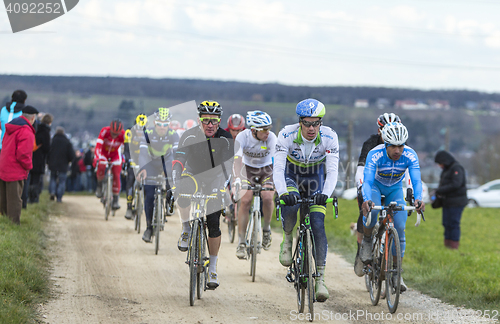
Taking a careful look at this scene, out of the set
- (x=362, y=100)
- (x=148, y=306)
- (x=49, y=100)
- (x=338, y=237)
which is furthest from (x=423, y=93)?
(x=148, y=306)

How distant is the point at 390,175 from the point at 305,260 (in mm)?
1649

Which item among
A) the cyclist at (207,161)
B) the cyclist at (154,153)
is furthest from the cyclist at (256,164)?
the cyclist at (207,161)

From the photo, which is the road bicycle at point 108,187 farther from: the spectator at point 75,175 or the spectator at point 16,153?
the spectator at point 75,175

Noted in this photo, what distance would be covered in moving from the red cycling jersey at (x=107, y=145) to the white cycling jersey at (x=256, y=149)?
5.41 meters

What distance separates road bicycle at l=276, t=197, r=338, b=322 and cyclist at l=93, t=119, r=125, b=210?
8446 mm

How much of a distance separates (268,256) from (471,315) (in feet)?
14.4

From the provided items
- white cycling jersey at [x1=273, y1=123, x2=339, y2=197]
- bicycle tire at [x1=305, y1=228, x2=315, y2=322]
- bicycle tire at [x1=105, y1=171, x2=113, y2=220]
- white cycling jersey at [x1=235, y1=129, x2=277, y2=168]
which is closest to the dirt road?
bicycle tire at [x1=305, y1=228, x2=315, y2=322]

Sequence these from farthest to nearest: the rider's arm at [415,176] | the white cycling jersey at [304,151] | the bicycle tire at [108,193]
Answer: the bicycle tire at [108,193] → the rider's arm at [415,176] → the white cycling jersey at [304,151]

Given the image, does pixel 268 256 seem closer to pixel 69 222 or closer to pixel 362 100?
pixel 69 222

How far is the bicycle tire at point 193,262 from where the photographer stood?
265 inches

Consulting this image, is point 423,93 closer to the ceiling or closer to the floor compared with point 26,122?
closer to the ceiling

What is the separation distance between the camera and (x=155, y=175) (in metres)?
11.0

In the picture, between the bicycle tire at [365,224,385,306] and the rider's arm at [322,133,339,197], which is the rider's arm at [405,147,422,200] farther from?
the rider's arm at [322,133,339,197]

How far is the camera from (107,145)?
14.5 meters
